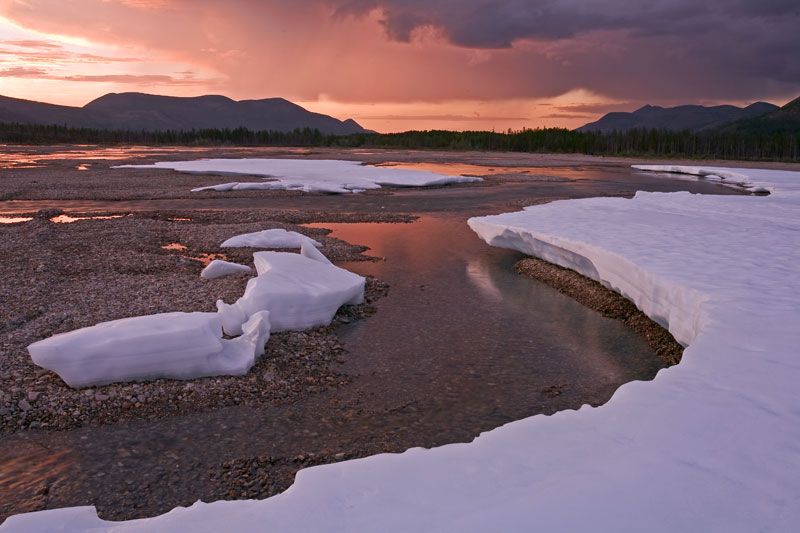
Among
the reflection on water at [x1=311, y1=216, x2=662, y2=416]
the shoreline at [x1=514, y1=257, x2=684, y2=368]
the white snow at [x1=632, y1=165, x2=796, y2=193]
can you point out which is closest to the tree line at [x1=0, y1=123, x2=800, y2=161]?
the white snow at [x1=632, y1=165, x2=796, y2=193]

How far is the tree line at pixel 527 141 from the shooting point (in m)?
60.5

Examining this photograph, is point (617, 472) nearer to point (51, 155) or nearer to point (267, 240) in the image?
point (267, 240)

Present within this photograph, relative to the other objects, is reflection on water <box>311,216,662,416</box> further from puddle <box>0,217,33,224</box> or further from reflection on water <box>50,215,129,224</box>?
puddle <box>0,217,33,224</box>

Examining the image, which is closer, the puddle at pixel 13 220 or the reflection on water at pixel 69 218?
Result: the puddle at pixel 13 220

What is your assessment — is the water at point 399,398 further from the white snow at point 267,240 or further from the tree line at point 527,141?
the tree line at point 527,141

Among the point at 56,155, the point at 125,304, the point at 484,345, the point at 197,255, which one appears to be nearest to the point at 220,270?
the point at 125,304

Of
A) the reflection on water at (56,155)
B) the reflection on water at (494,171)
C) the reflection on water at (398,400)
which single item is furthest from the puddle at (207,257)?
the reflection on water at (56,155)

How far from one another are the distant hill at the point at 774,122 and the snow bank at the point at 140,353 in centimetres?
18709

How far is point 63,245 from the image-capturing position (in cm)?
1269

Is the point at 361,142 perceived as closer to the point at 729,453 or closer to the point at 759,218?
the point at 759,218

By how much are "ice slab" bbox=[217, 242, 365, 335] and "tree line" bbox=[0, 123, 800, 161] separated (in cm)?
5903

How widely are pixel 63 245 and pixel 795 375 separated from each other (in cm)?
1312

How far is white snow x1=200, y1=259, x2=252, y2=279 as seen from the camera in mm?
10172

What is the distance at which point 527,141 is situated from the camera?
260 ft
